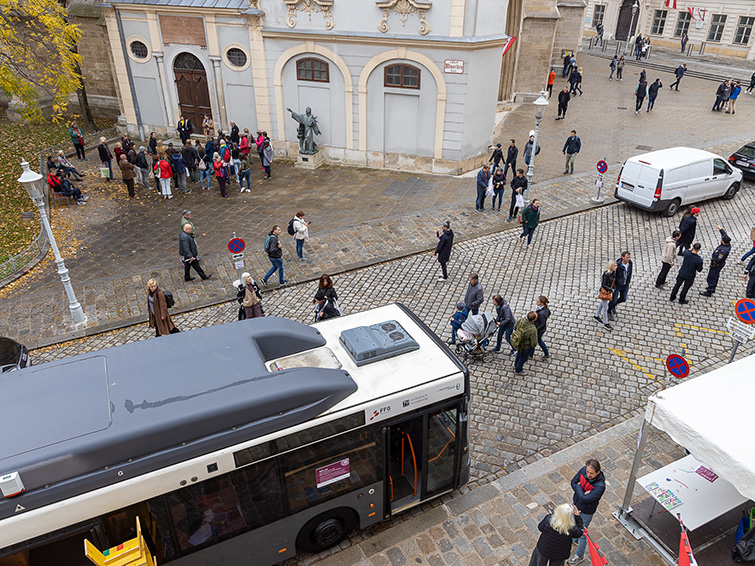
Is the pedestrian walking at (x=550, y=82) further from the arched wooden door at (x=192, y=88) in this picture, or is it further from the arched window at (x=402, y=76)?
the arched wooden door at (x=192, y=88)

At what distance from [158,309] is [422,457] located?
638 centimetres

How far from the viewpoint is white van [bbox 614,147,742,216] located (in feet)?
55.3

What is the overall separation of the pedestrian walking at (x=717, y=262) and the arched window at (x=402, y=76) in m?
11.3

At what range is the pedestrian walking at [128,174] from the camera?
1885cm

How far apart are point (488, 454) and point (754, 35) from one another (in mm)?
43623

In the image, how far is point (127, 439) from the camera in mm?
5781

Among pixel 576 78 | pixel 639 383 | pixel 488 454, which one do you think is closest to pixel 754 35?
pixel 576 78

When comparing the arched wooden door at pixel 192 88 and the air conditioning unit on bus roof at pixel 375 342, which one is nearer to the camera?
the air conditioning unit on bus roof at pixel 375 342

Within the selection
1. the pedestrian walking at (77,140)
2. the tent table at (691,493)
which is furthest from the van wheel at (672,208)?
the pedestrian walking at (77,140)

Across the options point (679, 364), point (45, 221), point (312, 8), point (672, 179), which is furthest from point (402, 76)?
point (679, 364)

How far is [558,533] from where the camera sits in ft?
20.6

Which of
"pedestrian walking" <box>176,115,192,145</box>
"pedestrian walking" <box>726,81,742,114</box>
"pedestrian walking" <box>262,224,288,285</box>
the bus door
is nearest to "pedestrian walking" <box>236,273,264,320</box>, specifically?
"pedestrian walking" <box>262,224,288,285</box>

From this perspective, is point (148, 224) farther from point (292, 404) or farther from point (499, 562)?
point (499, 562)

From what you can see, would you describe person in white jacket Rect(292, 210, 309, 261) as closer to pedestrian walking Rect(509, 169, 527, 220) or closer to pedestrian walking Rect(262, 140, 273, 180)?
pedestrian walking Rect(509, 169, 527, 220)
